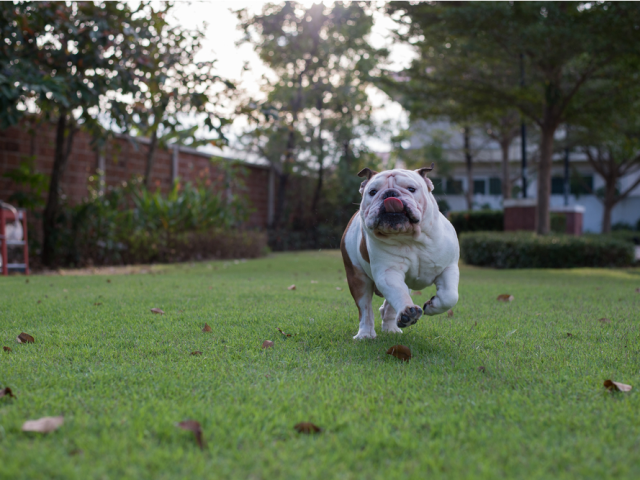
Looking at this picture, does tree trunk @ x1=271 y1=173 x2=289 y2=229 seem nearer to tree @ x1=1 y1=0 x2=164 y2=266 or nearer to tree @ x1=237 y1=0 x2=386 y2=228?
tree @ x1=237 y1=0 x2=386 y2=228

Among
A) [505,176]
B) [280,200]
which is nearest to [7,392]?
[280,200]

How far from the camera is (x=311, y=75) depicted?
18.0 m

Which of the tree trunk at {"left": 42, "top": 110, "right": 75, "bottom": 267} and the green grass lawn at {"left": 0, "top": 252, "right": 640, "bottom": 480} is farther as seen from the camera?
the tree trunk at {"left": 42, "top": 110, "right": 75, "bottom": 267}

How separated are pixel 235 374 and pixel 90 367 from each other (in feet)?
2.30

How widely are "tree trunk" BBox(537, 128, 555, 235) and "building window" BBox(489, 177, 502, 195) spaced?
66.9 ft

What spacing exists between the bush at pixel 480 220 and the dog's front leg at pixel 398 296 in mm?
14544

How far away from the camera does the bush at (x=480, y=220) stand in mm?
16797

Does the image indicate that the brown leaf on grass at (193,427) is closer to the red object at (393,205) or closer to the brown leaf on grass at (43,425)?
the brown leaf on grass at (43,425)

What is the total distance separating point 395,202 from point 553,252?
27.2 feet

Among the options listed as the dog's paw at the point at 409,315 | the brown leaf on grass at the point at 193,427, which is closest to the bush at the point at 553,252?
the dog's paw at the point at 409,315

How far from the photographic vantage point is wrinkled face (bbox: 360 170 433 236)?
2848 mm

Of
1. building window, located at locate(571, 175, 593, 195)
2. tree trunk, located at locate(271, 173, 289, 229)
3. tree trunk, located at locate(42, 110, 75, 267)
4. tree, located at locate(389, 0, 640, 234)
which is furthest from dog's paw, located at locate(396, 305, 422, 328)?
building window, located at locate(571, 175, 593, 195)

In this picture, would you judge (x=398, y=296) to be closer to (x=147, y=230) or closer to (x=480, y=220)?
(x=147, y=230)

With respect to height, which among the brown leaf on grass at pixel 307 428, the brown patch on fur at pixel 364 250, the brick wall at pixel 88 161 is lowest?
the brown leaf on grass at pixel 307 428
